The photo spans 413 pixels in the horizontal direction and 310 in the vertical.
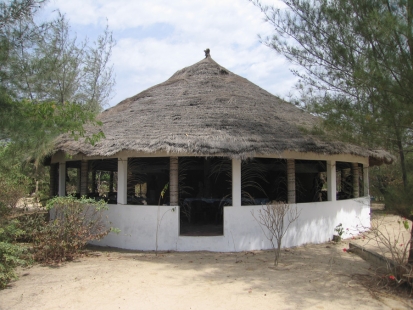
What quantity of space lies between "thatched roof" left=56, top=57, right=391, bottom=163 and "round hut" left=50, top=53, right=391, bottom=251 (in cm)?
3

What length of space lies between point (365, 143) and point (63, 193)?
8.60 m

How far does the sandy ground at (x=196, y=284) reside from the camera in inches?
193

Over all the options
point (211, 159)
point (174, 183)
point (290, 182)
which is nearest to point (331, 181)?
point (290, 182)

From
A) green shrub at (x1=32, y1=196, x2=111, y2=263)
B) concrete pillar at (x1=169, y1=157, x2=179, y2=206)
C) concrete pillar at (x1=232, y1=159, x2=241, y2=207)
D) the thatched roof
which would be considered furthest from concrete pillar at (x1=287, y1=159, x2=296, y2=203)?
green shrub at (x1=32, y1=196, x2=111, y2=263)

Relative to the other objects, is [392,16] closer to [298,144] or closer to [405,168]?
[405,168]

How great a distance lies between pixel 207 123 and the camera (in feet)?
28.7

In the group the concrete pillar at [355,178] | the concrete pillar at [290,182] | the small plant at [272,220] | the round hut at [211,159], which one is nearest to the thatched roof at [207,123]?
the round hut at [211,159]

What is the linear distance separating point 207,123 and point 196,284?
162 inches

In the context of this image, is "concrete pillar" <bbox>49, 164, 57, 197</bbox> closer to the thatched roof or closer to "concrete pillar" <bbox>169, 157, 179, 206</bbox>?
the thatched roof

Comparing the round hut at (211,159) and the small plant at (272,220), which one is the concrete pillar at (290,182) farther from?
the small plant at (272,220)

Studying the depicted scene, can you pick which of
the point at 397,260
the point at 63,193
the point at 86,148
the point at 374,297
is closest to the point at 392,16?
the point at 397,260

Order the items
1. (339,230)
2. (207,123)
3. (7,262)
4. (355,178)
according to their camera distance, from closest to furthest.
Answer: (7,262) < (207,123) < (339,230) < (355,178)

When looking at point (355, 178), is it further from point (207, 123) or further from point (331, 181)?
point (207, 123)

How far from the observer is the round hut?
812 centimetres
